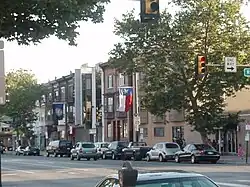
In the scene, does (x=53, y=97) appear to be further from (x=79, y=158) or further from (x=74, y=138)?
(x=79, y=158)

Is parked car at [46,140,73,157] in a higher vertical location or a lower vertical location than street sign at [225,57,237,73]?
lower

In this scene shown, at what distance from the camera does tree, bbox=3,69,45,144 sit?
3580 inches

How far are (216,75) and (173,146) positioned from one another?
636 cm

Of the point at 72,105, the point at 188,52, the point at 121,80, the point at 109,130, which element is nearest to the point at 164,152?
the point at 188,52

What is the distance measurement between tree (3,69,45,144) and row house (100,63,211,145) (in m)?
15.5

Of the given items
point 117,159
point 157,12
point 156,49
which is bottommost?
point 117,159

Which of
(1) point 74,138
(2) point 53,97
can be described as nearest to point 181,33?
(1) point 74,138

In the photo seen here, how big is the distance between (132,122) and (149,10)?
5837 cm

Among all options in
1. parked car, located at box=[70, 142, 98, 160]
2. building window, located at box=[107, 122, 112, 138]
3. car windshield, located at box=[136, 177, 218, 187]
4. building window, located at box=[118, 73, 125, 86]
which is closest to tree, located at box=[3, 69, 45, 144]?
building window, located at box=[107, 122, 112, 138]

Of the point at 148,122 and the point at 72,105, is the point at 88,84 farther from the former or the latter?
the point at 148,122

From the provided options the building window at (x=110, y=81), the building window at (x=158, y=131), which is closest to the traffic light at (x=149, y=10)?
the building window at (x=158, y=131)

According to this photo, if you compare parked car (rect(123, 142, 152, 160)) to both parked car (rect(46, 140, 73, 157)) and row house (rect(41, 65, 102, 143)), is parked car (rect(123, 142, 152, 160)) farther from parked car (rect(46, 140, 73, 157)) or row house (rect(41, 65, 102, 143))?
row house (rect(41, 65, 102, 143))

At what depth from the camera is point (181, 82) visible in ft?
157

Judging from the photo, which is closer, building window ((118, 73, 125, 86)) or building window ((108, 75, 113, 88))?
building window ((118, 73, 125, 86))
